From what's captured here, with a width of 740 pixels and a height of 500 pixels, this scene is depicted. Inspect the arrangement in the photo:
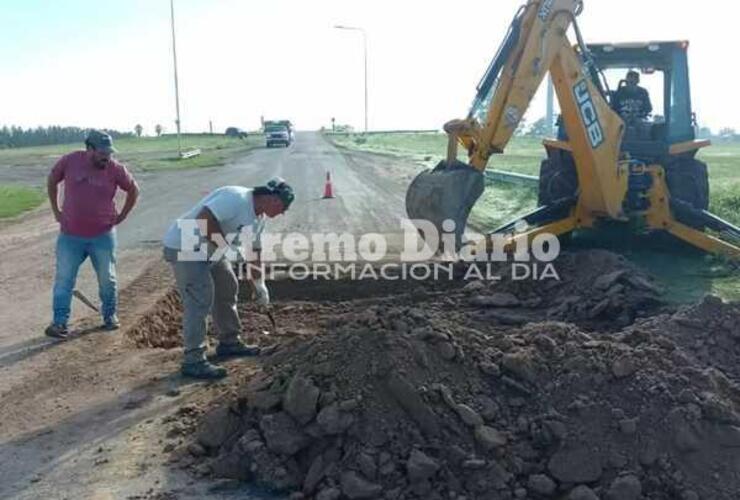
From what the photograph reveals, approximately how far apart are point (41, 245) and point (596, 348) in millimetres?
10466

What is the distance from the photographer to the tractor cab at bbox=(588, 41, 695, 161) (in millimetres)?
10562

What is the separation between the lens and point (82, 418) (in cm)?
589

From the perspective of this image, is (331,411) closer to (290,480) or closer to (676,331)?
(290,480)

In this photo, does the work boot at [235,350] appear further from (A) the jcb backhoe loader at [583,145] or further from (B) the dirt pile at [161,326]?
(A) the jcb backhoe loader at [583,145]

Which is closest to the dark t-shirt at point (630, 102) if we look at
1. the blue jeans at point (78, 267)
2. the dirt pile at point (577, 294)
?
the dirt pile at point (577, 294)

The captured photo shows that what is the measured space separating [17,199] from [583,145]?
16.1 metres

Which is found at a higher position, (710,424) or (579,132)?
(579,132)

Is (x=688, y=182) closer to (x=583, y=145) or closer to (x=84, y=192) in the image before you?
(x=583, y=145)

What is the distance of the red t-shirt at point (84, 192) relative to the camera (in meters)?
7.95

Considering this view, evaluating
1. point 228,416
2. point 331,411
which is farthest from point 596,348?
point 228,416

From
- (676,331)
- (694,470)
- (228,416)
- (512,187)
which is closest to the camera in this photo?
(694,470)

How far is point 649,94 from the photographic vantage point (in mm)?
10875

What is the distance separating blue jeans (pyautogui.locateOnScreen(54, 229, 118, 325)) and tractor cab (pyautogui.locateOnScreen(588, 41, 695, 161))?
615 cm

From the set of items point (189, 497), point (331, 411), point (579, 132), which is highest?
point (579, 132)
